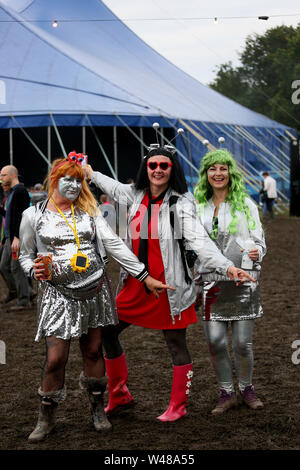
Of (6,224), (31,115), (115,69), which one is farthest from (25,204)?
(115,69)

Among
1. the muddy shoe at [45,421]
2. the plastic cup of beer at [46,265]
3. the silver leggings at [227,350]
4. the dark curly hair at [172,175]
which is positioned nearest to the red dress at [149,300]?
the dark curly hair at [172,175]

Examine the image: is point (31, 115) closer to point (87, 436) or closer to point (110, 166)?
point (110, 166)

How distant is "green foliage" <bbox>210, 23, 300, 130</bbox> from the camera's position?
4888cm

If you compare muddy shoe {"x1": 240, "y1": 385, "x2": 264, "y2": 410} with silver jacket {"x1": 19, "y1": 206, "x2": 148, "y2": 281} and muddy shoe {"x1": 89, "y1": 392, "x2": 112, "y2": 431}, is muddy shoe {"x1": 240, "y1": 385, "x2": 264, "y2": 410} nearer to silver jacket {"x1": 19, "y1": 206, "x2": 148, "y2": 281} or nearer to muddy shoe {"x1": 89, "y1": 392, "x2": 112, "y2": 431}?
muddy shoe {"x1": 89, "y1": 392, "x2": 112, "y2": 431}

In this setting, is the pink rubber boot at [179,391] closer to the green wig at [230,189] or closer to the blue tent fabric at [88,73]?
the green wig at [230,189]

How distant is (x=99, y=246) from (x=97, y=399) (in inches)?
36.4

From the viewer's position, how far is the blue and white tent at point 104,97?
65.3 ft

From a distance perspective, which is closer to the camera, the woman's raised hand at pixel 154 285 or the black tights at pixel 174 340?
the woman's raised hand at pixel 154 285

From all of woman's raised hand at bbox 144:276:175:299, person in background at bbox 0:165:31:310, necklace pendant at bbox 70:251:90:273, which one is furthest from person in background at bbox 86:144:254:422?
person in background at bbox 0:165:31:310

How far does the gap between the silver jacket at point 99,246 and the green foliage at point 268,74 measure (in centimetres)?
4363

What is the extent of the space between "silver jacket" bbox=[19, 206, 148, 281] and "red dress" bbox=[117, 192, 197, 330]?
0.23 meters

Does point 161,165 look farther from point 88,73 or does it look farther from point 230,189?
point 88,73

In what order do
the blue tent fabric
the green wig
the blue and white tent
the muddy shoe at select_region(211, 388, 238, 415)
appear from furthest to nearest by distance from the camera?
the blue tent fabric < the blue and white tent < the green wig < the muddy shoe at select_region(211, 388, 238, 415)
